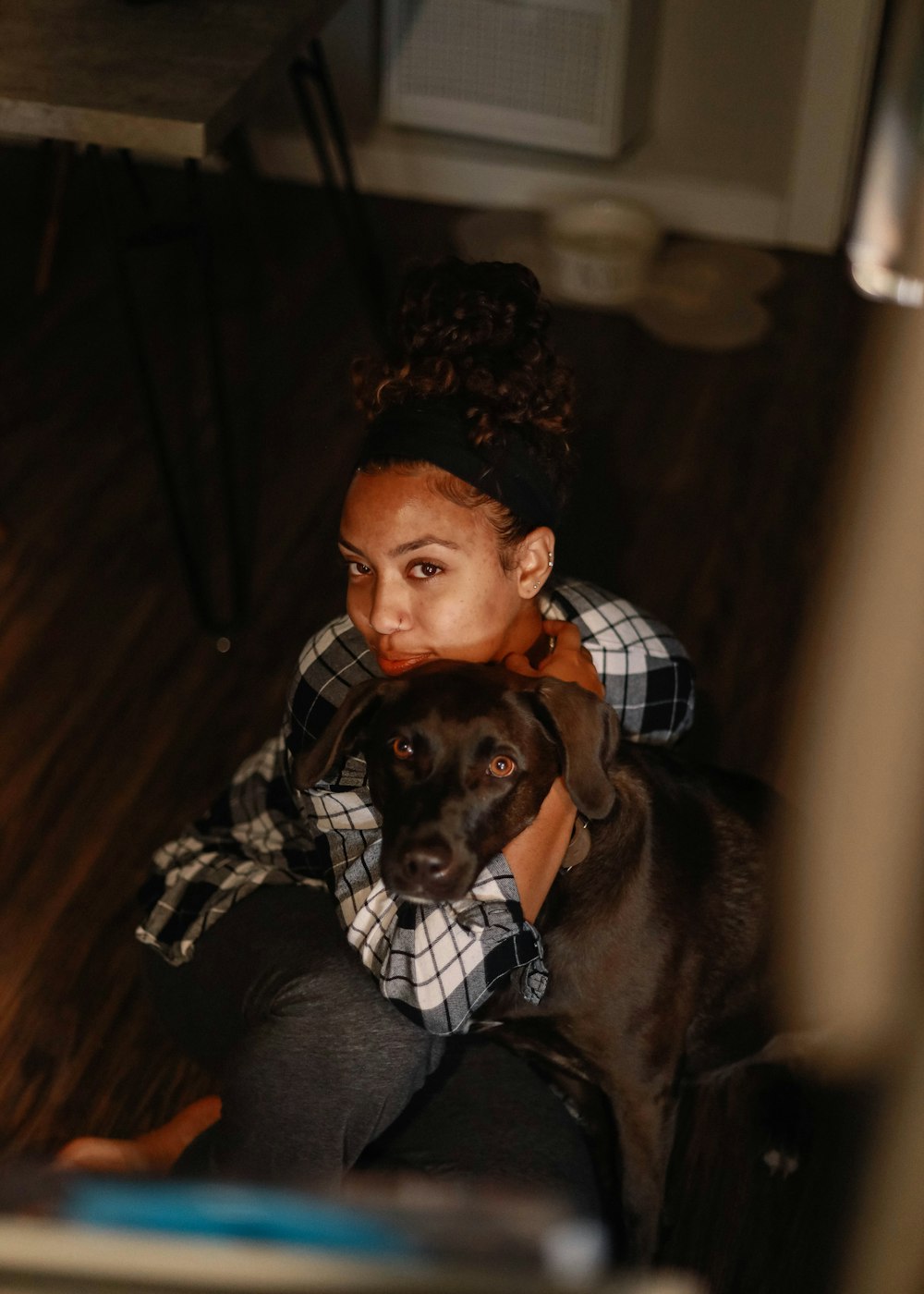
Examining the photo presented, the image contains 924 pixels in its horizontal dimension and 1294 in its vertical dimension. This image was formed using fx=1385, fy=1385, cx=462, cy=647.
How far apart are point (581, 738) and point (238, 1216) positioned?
931 mm

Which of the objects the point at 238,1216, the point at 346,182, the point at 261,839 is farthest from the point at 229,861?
the point at 346,182

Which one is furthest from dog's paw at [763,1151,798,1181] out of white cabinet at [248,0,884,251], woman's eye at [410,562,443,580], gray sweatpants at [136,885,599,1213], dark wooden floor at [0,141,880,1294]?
white cabinet at [248,0,884,251]

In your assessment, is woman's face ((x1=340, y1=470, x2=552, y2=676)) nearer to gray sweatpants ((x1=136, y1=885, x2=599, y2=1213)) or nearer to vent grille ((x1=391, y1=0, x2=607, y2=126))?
gray sweatpants ((x1=136, y1=885, x2=599, y2=1213))

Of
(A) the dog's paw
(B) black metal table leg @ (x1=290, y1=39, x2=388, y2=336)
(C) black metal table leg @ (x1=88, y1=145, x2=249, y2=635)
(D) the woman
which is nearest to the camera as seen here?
(D) the woman

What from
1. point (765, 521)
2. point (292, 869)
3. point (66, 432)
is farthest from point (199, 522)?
point (292, 869)

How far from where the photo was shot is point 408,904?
134 cm

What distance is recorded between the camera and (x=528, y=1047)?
1.54 metres

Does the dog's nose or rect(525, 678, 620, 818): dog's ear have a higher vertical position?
rect(525, 678, 620, 818): dog's ear

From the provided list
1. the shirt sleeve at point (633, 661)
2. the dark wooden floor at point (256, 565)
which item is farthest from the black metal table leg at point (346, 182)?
the shirt sleeve at point (633, 661)

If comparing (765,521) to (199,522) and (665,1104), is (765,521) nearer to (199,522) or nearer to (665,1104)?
(199,522)

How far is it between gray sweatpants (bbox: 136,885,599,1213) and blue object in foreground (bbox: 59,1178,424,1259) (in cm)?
89

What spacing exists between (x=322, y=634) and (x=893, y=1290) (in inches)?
51.7

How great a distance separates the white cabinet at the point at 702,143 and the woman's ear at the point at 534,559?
2720 millimetres

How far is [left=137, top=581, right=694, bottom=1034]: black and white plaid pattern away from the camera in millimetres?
1307
